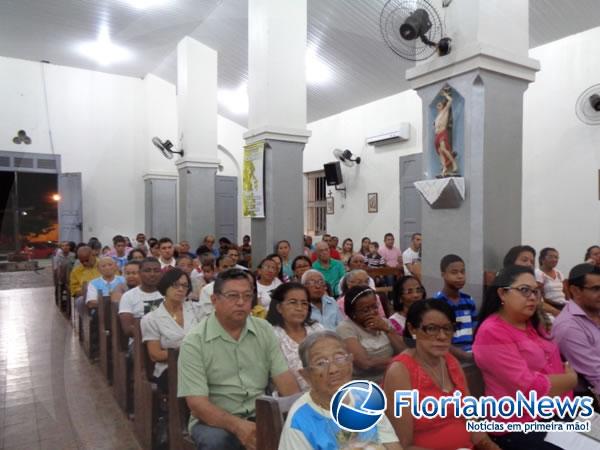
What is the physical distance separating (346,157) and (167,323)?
6.13 meters

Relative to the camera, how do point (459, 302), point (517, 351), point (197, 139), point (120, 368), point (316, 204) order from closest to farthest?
point (517, 351) < point (459, 302) < point (120, 368) < point (197, 139) < point (316, 204)

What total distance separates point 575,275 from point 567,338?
0.90 feet

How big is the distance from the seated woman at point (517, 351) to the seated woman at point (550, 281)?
1.89 metres

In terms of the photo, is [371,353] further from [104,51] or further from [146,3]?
[104,51]

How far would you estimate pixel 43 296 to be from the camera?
20.6 ft

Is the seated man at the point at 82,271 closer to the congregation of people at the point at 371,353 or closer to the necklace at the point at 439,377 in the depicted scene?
the congregation of people at the point at 371,353

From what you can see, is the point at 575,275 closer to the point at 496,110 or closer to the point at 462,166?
the point at 462,166

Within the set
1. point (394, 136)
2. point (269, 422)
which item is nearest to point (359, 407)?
point (269, 422)

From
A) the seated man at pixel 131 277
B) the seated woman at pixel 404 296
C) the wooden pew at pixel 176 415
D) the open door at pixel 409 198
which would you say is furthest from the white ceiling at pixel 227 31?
the wooden pew at pixel 176 415

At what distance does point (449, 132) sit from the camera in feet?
8.86

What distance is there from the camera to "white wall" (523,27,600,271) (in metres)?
4.53

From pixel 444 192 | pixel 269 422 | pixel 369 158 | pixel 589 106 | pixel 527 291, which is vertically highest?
pixel 589 106

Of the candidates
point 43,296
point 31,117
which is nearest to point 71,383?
point 43,296

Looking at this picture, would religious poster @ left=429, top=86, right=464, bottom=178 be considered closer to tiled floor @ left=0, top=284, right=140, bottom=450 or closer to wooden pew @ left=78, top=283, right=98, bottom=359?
tiled floor @ left=0, top=284, right=140, bottom=450
